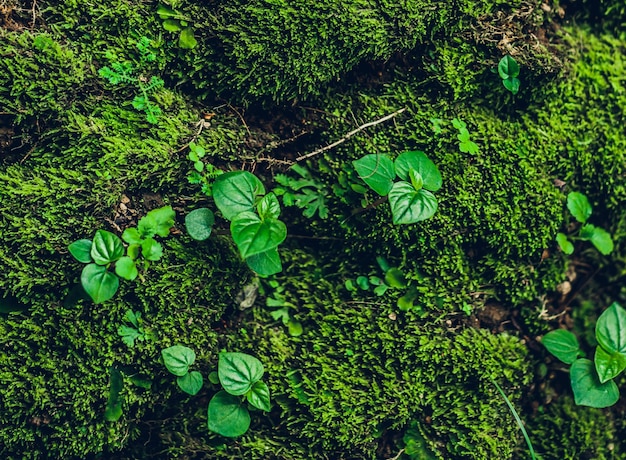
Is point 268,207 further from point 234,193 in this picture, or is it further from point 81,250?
point 81,250

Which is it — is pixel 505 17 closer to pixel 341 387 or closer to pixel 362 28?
pixel 362 28

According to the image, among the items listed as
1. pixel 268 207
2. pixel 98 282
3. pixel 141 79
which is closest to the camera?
pixel 98 282

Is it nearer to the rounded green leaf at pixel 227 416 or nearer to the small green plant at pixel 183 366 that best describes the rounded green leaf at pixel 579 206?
the rounded green leaf at pixel 227 416

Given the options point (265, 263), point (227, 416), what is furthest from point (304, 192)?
point (227, 416)

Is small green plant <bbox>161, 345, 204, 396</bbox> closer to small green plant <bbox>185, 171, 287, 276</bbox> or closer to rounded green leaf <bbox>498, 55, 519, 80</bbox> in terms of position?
small green plant <bbox>185, 171, 287, 276</bbox>

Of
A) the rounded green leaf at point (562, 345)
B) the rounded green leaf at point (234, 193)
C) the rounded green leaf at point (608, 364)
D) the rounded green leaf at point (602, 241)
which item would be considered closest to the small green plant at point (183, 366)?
the rounded green leaf at point (234, 193)
